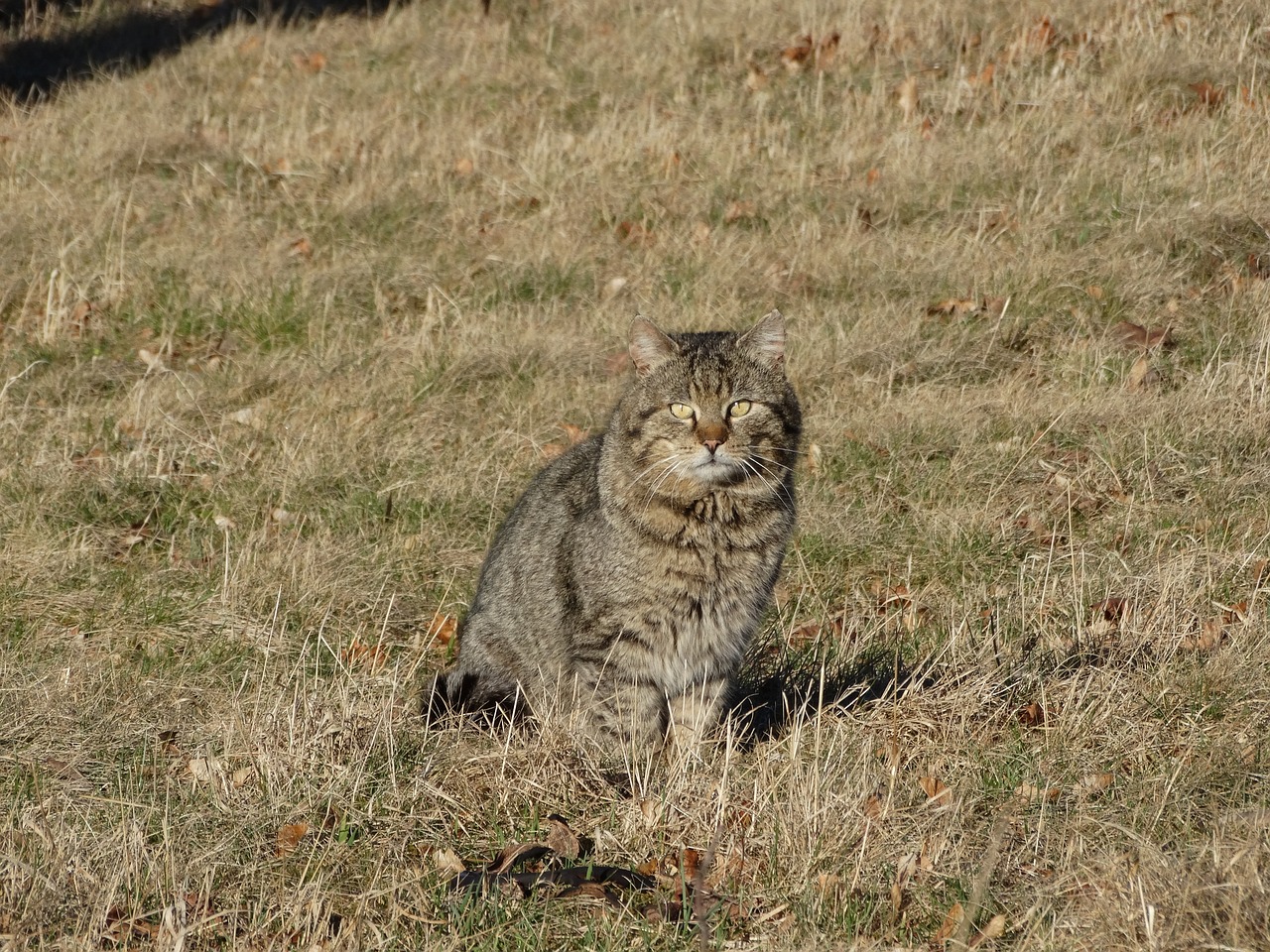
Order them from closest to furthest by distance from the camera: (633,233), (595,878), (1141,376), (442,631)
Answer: (595,878)
(442,631)
(1141,376)
(633,233)

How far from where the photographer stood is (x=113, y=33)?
14.1 m

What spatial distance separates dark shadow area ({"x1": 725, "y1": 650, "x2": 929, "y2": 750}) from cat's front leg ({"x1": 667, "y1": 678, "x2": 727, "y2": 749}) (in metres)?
0.08

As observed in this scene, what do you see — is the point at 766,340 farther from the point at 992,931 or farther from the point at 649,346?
the point at 992,931

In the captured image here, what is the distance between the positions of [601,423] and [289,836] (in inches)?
156

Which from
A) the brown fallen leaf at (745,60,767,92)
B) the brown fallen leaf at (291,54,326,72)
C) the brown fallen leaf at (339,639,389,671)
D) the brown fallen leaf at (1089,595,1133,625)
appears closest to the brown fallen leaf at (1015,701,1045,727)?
the brown fallen leaf at (1089,595,1133,625)

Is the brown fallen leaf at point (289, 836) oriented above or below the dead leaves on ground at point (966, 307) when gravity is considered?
below

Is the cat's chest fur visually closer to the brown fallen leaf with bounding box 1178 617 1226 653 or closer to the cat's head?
the cat's head

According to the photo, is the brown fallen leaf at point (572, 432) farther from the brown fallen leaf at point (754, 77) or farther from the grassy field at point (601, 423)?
the brown fallen leaf at point (754, 77)

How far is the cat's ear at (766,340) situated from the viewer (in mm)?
5016

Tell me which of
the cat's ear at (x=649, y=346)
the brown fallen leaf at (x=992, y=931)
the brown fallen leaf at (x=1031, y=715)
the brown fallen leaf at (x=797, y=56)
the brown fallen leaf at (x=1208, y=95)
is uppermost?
the brown fallen leaf at (x=797, y=56)

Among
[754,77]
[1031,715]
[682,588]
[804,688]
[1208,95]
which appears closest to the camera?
[1031,715]

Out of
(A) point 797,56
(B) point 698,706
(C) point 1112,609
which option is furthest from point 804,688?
(A) point 797,56

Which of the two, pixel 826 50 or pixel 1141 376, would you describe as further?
pixel 826 50

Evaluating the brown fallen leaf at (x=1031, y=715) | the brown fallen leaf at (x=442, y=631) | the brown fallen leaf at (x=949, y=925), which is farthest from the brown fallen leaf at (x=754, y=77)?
the brown fallen leaf at (x=949, y=925)
